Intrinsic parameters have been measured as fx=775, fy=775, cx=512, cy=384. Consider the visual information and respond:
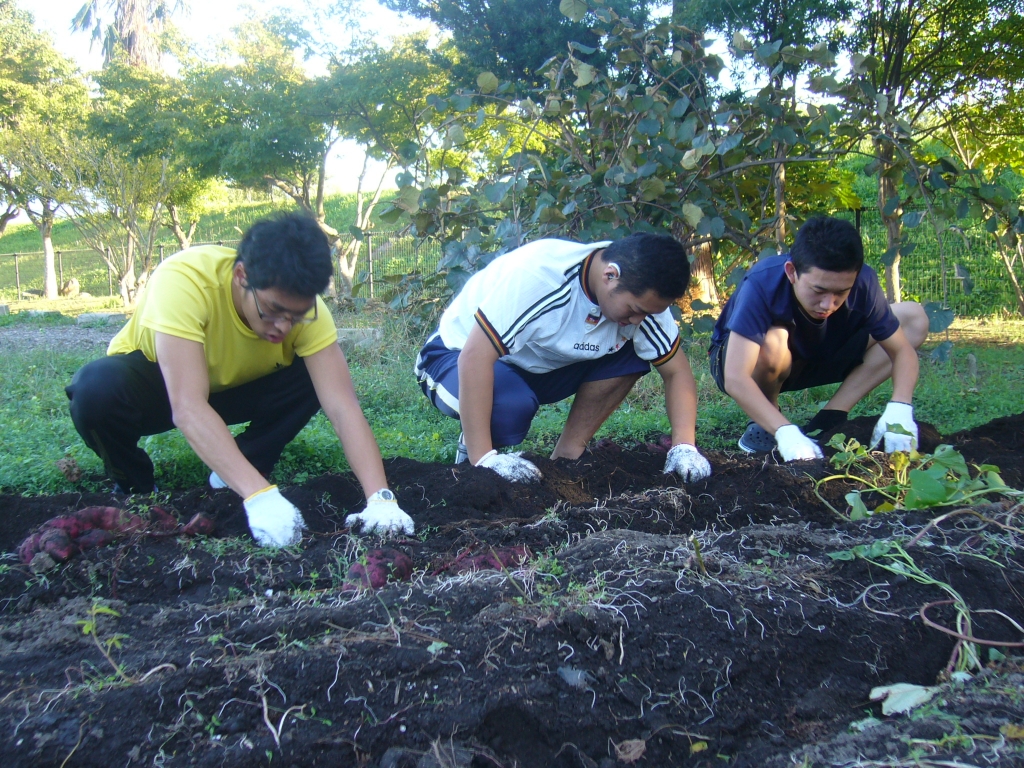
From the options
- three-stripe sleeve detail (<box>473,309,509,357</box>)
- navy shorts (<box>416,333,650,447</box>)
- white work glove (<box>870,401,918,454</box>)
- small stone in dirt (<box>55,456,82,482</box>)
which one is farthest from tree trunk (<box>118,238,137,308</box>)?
white work glove (<box>870,401,918,454</box>)

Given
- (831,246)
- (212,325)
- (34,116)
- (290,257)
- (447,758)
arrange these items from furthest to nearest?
1. (34,116)
2. (831,246)
3. (212,325)
4. (290,257)
5. (447,758)

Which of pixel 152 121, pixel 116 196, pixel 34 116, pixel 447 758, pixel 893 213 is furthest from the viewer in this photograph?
pixel 34 116

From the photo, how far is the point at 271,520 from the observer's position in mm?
2250

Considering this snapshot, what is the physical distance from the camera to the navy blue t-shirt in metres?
3.18

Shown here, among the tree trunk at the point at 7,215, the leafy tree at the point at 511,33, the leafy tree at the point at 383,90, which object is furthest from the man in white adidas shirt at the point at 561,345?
the tree trunk at the point at 7,215

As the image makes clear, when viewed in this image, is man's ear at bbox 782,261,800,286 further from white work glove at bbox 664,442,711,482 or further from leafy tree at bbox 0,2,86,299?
leafy tree at bbox 0,2,86,299

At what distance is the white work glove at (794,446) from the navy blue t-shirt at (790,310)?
0.41 metres

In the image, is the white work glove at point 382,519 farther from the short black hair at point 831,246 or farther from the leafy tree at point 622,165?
the leafy tree at point 622,165

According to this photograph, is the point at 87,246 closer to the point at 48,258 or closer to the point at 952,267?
the point at 48,258

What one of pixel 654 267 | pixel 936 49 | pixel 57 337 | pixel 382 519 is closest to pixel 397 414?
pixel 382 519

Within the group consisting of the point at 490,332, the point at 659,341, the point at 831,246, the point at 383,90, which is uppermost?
the point at 383,90

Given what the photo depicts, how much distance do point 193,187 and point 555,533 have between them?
1549cm

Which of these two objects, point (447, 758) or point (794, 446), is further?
point (794, 446)

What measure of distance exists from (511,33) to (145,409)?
5.50 meters
